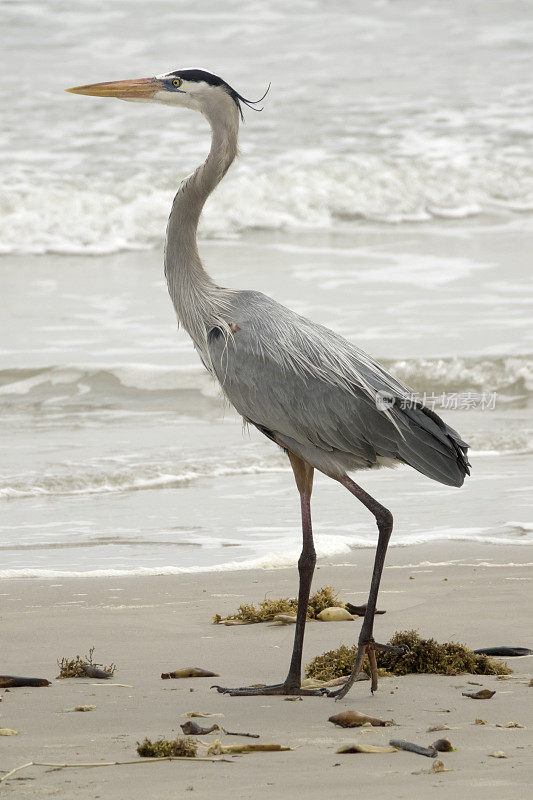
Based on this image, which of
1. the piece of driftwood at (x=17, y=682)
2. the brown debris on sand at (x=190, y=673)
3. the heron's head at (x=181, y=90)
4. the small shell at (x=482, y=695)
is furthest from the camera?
the heron's head at (x=181, y=90)

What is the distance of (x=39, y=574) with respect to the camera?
18.7ft

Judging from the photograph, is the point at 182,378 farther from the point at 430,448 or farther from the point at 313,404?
the point at 430,448

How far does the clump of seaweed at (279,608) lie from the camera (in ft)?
16.0

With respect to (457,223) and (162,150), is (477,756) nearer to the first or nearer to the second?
(457,223)

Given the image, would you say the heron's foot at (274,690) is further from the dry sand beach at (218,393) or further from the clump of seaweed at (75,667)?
the clump of seaweed at (75,667)

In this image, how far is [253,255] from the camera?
1700 centimetres

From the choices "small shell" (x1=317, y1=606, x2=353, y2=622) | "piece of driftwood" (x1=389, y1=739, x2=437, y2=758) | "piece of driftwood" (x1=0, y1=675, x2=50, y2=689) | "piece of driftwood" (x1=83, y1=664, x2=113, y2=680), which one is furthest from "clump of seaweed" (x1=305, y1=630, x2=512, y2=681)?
"piece of driftwood" (x1=0, y1=675, x2=50, y2=689)

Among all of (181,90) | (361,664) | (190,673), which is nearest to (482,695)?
(361,664)

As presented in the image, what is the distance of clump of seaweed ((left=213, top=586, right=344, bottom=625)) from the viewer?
4.88 m

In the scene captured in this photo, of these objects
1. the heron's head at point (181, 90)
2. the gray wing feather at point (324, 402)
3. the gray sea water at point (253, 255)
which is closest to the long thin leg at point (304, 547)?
the gray wing feather at point (324, 402)

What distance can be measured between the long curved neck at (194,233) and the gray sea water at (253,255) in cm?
164

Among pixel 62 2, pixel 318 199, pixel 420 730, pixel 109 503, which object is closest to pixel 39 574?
pixel 109 503

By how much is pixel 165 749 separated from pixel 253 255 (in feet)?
47.0

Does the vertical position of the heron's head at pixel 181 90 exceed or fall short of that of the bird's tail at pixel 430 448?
it exceeds it
